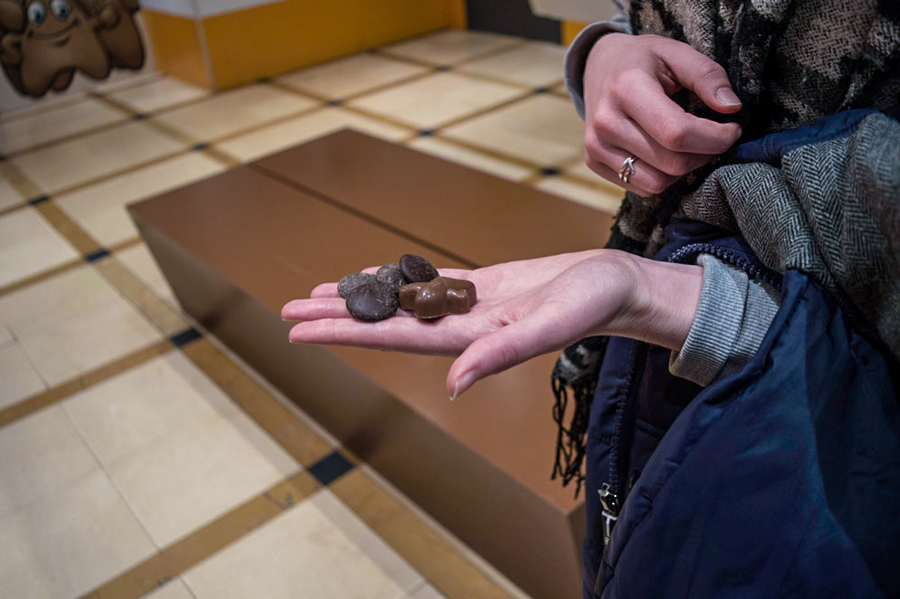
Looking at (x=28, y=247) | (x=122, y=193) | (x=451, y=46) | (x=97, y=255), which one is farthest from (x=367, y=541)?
(x=451, y=46)

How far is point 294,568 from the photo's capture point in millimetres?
1686

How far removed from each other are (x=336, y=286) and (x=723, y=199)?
18.9 inches

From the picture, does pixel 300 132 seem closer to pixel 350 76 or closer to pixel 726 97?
pixel 350 76

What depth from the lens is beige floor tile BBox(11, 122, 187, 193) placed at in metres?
4.02

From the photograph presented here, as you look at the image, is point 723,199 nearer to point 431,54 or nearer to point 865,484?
point 865,484

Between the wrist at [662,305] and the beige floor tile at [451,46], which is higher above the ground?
the wrist at [662,305]

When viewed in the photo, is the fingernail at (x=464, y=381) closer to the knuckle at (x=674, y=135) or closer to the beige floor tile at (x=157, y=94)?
the knuckle at (x=674, y=135)

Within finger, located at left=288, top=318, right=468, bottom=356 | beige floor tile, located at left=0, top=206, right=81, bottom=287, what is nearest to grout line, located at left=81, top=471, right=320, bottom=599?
finger, located at left=288, top=318, right=468, bottom=356

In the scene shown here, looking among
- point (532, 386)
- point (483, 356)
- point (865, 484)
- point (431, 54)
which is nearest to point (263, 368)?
point (532, 386)

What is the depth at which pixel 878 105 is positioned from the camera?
592mm

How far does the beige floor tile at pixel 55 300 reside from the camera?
273 cm

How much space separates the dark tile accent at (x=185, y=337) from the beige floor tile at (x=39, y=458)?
1.39ft

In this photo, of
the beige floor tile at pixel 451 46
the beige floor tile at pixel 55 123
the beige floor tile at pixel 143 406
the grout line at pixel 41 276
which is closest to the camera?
the beige floor tile at pixel 143 406

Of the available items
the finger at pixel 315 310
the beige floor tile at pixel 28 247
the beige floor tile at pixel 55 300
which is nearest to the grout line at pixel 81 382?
the beige floor tile at pixel 55 300
